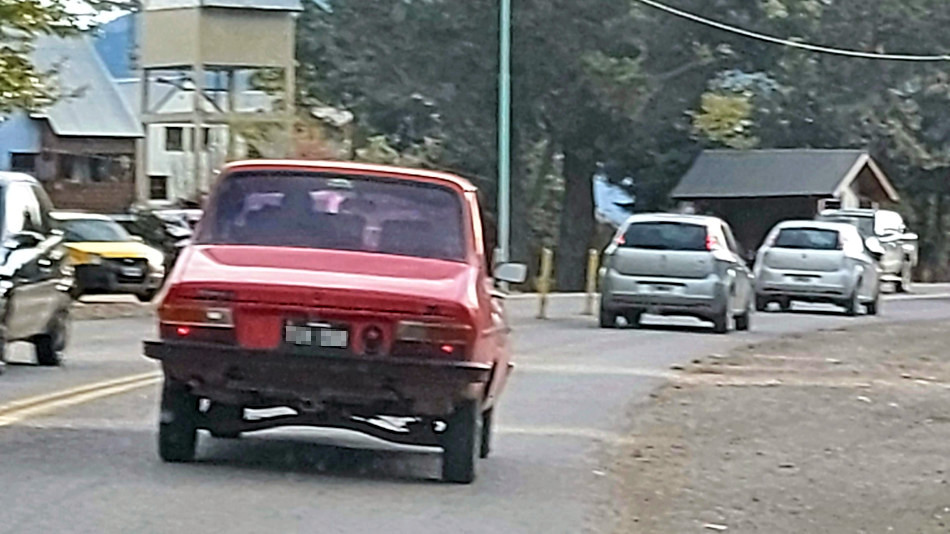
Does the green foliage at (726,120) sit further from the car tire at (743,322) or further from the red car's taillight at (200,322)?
the red car's taillight at (200,322)

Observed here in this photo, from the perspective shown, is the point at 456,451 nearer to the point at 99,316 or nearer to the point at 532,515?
the point at 532,515

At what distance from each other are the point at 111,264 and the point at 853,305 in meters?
11.7

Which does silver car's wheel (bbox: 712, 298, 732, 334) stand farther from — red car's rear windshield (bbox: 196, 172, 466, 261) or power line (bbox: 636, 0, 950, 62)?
power line (bbox: 636, 0, 950, 62)

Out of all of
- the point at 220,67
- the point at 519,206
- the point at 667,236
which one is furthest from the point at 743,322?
the point at 519,206

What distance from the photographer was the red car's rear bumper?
11.4m

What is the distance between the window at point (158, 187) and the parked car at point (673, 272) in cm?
3903

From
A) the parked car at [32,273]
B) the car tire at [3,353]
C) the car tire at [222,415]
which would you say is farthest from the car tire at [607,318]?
the car tire at [222,415]

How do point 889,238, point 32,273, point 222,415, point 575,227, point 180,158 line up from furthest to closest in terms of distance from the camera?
point 180,158 → point 575,227 → point 889,238 → point 32,273 → point 222,415

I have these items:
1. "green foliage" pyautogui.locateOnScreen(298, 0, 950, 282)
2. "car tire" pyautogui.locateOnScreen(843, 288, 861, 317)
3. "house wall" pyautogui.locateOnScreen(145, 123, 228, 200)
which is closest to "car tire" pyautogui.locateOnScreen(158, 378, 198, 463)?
"car tire" pyautogui.locateOnScreen(843, 288, 861, 317)

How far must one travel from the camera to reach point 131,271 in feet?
116

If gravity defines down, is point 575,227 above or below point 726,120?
below

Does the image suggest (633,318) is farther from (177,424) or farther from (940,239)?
(940,239)

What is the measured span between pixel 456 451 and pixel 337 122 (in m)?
45.7

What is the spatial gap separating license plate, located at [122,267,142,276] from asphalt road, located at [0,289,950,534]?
1602 cm
